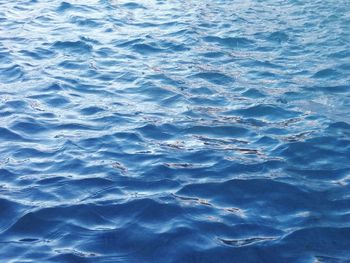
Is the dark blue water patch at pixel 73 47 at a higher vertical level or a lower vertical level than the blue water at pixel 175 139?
higher

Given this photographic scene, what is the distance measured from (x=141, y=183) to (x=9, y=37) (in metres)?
7.30

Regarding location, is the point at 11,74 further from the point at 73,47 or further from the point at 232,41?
the point at 232,41

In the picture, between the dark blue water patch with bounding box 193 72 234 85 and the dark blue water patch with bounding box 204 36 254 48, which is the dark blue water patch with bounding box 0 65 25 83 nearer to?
the dark blue water patch with bounding box 193 72 234 85

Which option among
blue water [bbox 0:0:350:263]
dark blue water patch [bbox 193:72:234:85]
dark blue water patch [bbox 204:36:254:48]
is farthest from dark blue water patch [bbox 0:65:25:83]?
dark blue water patch [bbox 204:36:254:48]

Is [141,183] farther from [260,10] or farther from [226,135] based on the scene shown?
[260,10]

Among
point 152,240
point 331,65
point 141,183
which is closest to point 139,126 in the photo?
point 141,183

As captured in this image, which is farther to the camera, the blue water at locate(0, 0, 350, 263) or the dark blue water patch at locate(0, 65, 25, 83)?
the dark blue water patch at locate(0, 65, 25, 83)

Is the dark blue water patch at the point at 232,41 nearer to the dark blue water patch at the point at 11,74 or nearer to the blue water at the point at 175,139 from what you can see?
the blue water at the point at 175,139

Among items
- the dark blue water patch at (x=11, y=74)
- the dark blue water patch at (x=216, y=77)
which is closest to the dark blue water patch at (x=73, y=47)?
the dark blue water patch at (x=11, y=74)

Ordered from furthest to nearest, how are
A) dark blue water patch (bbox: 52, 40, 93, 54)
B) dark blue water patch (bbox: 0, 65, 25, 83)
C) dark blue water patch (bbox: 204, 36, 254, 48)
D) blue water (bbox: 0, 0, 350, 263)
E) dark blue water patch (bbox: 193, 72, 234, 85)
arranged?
dark blue water patch (bbox: 204, 36, 254, 48)
dark blue water patch (bbox: 52, 40, 93, 54)
dark blue water patch (bbox: 193, 72, 234, 85)
dark blue water patch (bbox: 0, 65, 25, 83)
blue water (bbox: 0, 0, 350, 263)

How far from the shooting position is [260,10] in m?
14.9

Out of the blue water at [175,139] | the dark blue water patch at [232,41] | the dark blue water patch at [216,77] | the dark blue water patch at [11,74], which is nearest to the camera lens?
the blue water at [175,139]

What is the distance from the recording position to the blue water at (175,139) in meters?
5.67

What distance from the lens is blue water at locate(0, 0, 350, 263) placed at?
5672 mm
